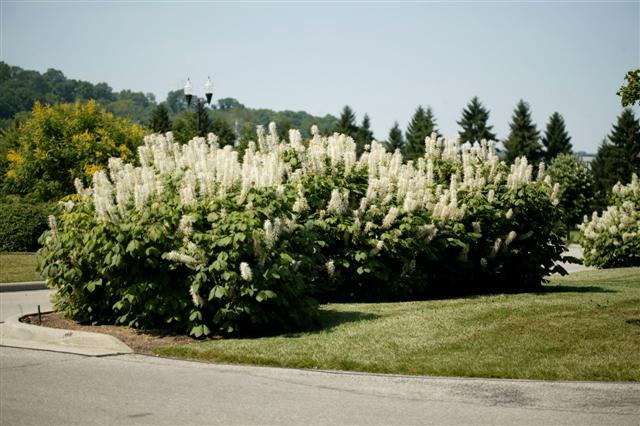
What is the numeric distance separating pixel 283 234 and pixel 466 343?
9.41 feet

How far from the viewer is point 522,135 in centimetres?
8812

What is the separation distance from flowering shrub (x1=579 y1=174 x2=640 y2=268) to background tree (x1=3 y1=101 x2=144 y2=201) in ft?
63.9

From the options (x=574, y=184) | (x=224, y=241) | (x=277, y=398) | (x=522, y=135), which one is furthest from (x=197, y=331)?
(x=522, y=135)

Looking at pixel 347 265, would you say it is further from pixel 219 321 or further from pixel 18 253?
pixel 18 253

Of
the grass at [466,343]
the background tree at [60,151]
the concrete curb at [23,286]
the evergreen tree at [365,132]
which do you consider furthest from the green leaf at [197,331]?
the evergreen tree at [365,132]

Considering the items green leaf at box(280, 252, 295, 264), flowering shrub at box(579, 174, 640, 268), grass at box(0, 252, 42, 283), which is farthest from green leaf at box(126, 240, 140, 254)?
flowering shrub at box(579, 174, 640, 268)

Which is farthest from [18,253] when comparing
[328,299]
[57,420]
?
[57,420]

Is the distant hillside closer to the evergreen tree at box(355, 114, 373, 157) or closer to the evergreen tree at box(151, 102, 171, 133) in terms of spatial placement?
the evergreen tree at box(355, 114, 373, 157)

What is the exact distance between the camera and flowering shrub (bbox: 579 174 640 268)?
22.8 meters

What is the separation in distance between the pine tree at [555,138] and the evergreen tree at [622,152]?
9.88m

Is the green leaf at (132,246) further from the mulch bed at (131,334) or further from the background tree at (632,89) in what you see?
the background tree at (632,89)

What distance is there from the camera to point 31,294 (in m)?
17.1

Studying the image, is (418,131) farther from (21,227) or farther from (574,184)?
(21,227)

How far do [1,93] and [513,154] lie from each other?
82.4 m
